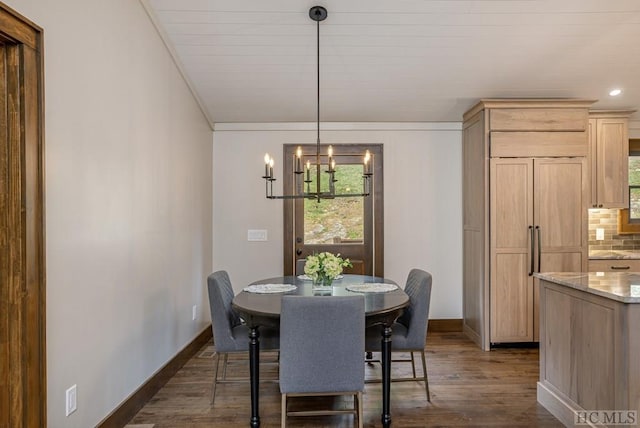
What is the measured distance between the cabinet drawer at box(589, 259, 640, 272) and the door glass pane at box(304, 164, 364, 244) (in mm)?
2311

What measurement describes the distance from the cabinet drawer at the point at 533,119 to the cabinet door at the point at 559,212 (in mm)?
317

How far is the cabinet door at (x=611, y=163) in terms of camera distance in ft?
14.7

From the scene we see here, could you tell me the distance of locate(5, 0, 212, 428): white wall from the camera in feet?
6.69

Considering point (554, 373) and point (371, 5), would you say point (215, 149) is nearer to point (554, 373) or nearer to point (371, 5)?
point (371, 5)

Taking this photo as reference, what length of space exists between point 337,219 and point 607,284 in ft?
9.21

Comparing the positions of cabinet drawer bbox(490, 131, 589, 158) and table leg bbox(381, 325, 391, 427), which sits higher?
cabinet drawer bbox(490, 131, 589, 158)

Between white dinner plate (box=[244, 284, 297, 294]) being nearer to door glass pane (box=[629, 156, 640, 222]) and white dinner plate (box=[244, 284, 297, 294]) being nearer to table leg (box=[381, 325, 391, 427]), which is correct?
table leg (box=[381, 325, 391, 427])

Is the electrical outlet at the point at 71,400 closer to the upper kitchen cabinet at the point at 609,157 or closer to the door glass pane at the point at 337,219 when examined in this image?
the door glass pane at the point at 337,219

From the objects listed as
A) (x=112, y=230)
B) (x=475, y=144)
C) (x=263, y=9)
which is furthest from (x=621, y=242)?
(x=112, y=230)

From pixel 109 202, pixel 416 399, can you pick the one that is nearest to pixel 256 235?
pixel 109 202

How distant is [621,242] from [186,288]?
470 cm

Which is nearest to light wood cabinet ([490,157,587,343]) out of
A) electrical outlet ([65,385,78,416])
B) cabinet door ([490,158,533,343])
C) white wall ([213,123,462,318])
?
cabinet door ([490,158,533,343])

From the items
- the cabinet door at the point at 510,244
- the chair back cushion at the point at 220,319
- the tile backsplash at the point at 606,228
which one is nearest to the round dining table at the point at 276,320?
the chair back cushion at the point at 220,319

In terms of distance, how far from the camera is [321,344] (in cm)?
230
